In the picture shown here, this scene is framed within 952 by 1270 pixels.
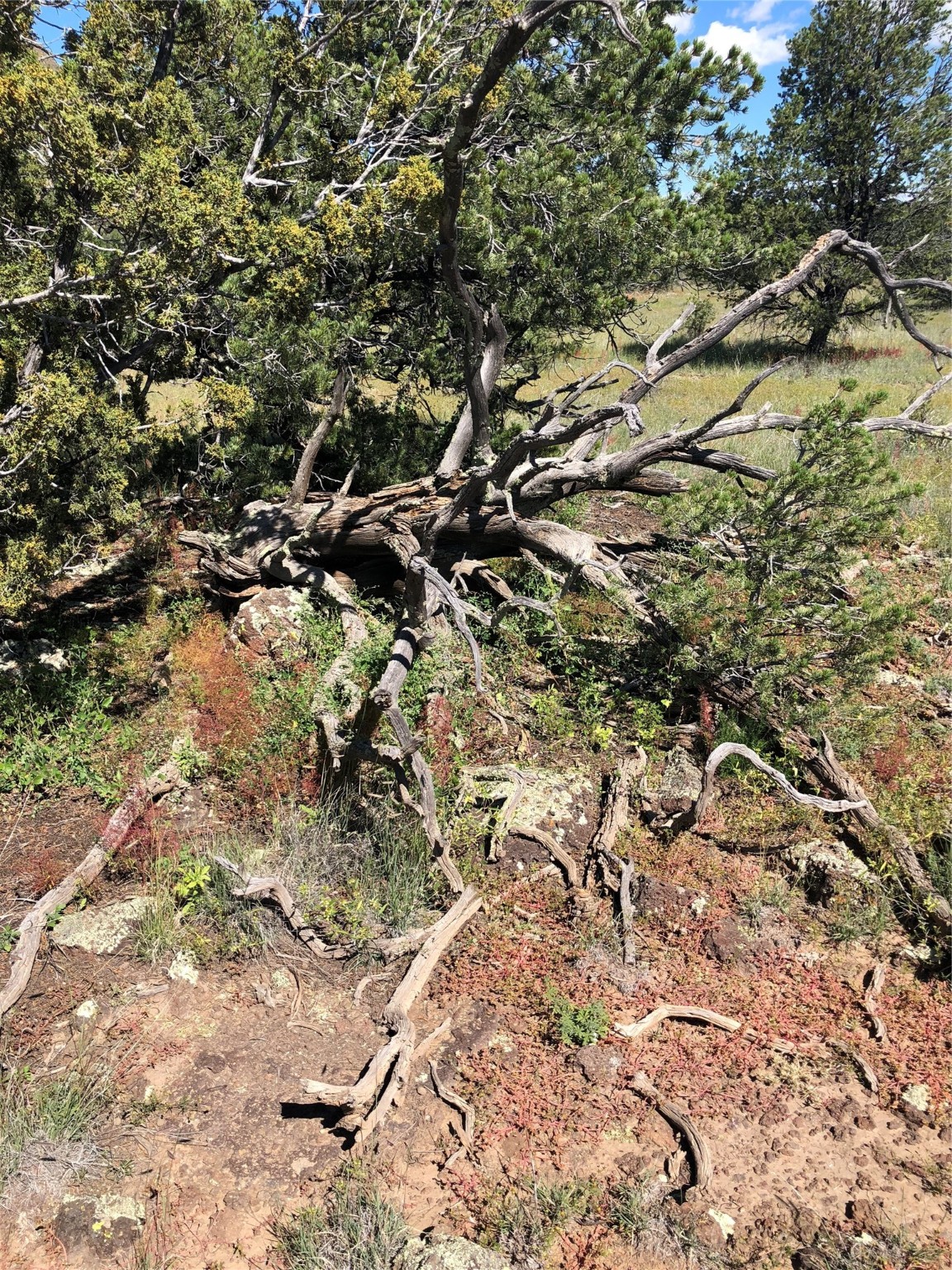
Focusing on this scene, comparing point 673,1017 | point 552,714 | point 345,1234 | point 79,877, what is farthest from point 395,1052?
point 552,714

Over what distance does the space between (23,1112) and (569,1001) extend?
95.3 inches

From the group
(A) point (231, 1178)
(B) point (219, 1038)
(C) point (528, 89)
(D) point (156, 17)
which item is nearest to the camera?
(A) point (231, 1178)

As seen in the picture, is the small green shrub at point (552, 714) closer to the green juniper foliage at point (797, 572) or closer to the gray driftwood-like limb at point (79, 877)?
the green juniper foliage at point (797, 572)

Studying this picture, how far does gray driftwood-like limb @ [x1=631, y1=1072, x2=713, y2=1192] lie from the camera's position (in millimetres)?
3264

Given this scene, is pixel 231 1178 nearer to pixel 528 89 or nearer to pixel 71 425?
pixel 71 425

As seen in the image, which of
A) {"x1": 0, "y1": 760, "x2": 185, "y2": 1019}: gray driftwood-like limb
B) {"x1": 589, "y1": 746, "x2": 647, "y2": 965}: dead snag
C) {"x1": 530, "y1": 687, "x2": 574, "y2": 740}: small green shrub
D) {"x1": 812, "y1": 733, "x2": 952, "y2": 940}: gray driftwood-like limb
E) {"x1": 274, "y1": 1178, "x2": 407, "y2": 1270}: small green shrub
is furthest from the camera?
{"x1": 530, "y1": 687, "x2": 574, "y2": 740}: small green shrub

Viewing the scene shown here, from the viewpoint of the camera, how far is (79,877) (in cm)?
473

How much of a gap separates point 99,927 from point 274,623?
2917 millimetres

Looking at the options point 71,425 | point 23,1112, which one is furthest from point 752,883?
point 71,425

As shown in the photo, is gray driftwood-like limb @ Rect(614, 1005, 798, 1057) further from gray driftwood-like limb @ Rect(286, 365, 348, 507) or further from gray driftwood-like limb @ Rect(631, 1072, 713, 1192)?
gray driftwood-like limb @ Rect(286, 365, 348, 507)

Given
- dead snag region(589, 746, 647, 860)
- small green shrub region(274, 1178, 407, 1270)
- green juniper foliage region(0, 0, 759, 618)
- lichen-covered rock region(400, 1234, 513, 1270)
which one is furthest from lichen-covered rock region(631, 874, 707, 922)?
green juniper foliage region(0, 0, 759, 618)

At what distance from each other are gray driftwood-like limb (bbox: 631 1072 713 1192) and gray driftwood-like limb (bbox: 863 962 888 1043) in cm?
105

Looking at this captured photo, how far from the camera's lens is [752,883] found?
484 cm

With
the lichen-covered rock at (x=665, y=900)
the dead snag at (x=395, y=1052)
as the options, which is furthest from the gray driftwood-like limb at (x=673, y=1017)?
the dead snag at (x=395, y=1052)
